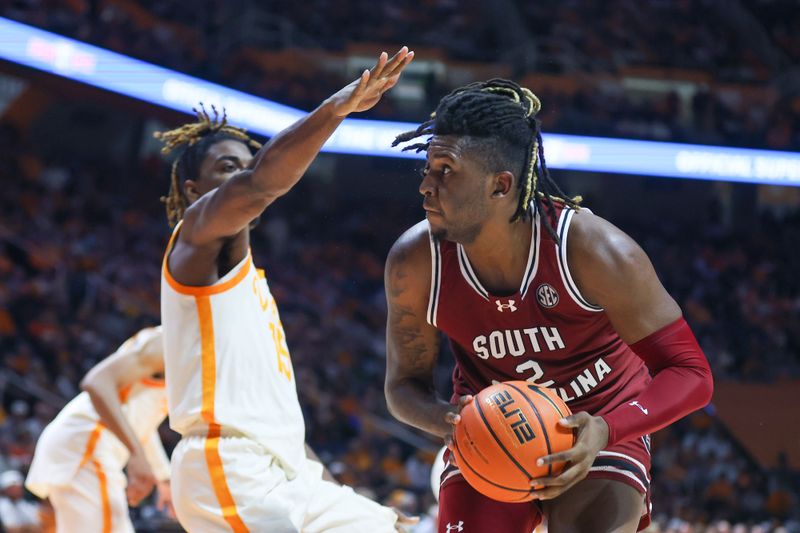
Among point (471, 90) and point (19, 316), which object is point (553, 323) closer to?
point (471, 90)

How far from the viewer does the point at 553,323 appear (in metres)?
2.84

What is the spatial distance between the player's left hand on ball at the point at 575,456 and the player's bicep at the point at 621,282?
13.2 inches

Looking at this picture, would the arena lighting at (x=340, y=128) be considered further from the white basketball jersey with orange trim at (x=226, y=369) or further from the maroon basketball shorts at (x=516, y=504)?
the maroon basketball shorts at (x=516, y=504)

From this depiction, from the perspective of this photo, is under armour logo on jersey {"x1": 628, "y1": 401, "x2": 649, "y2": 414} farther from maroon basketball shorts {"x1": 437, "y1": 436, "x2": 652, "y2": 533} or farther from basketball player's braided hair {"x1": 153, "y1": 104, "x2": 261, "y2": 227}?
basketball player's braided hair {"x1": 153, "y1": 104, "x2": 261, "y2": 227}

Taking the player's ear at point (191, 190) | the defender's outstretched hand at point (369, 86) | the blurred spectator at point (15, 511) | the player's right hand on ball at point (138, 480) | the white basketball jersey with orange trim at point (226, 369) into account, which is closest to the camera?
the defender's outstretched hand at point (369, 86)

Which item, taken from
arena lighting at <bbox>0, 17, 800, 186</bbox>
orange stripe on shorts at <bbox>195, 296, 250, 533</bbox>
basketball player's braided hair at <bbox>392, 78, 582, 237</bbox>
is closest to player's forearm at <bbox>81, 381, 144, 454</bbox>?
orange stripe on shorts at <bbox>195, 296, 250, 533</bbox>

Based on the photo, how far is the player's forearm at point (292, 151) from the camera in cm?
282

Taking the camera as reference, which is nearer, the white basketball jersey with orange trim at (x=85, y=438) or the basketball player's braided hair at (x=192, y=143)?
the basketball player's braided hair at (x=192, y=143)

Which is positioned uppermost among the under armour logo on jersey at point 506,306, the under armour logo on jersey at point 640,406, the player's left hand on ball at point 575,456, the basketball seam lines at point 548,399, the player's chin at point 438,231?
the player's chin at point 438,231

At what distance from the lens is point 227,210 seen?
300cm

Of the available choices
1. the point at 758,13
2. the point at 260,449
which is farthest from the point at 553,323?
the point at 758,13

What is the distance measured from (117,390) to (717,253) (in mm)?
12701

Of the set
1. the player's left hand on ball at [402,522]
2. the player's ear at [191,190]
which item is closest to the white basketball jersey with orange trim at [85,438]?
the player's ear at [191,190]

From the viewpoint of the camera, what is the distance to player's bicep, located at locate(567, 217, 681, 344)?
8.90ft
